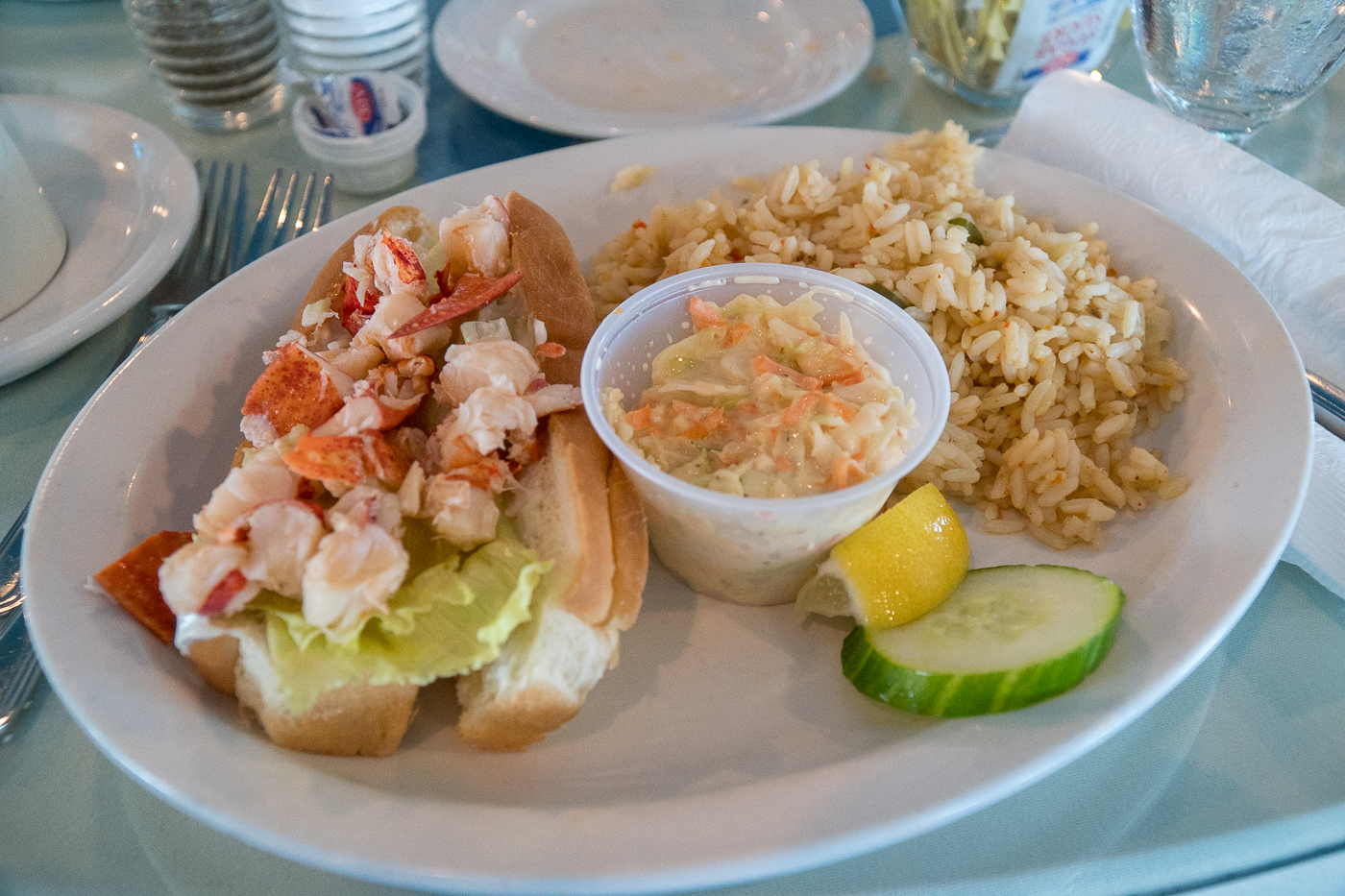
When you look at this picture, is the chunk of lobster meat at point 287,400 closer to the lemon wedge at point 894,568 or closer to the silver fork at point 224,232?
the silver fork at point 224,232

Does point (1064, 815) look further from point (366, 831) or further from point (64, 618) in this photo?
point (64, 618)

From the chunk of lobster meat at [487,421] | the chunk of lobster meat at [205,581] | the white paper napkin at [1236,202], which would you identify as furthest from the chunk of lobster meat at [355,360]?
the white paper napkin at [1236,202]

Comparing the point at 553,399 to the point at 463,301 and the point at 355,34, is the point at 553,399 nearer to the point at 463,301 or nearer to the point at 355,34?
the point at 463,301

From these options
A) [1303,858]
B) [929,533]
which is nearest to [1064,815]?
[1303,858]

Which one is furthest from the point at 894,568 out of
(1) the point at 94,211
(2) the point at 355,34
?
(2) the point at 355,34

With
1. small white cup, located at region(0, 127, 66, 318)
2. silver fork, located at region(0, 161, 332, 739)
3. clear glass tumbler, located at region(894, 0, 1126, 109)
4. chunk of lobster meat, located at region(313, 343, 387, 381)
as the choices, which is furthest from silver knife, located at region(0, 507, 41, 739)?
clear glass tumbler, located at region(894, 0, 1126, 109)
